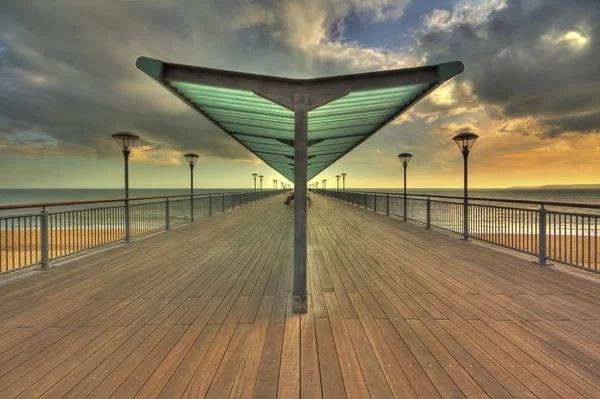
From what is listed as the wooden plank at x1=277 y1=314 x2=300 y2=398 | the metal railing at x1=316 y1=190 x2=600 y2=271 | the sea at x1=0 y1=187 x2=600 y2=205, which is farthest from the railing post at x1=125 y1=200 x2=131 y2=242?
the sea at x1=0 y1=187 x2=600 y2=205

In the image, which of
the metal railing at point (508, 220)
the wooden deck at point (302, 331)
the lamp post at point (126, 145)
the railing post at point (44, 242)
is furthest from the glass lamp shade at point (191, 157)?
the metal railing at point (508, 220)

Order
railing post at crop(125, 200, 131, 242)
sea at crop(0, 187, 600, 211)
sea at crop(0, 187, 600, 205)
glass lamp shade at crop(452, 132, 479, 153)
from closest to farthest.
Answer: railing post at crop(125, 200, 131, 242) < glass lamp shade at crop(452, 132, 479, 153) < sea at crop(0, 187, 600, 211) < sea at crop(0, 187, 600, 205)

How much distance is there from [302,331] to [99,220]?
5016 millimetres

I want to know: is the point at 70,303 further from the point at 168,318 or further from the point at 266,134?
the point at 266,134

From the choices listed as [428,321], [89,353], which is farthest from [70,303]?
[428,321]

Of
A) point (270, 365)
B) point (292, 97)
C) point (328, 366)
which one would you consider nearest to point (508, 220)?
point (292, 97)

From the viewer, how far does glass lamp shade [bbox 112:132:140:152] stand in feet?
21.7

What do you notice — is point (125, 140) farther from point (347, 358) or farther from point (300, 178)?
point (347, 358)

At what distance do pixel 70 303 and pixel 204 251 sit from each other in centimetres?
264

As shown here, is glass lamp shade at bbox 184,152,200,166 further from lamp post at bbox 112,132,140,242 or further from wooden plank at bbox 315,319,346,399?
wooden plank at bbox 315,319,346,399

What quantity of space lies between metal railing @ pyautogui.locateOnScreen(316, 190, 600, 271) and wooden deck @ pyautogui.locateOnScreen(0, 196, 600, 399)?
732mm

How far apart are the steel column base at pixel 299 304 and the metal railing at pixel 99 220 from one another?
10.3 feet

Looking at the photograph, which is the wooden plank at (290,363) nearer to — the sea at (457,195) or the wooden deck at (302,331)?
the wooden deck at (302,331)

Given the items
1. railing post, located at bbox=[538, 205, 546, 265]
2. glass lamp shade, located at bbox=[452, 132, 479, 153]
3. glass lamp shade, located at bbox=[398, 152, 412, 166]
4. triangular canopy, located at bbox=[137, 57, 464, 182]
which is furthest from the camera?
glass lamp shade, located at bbox=[398, 152, 412, 166]
